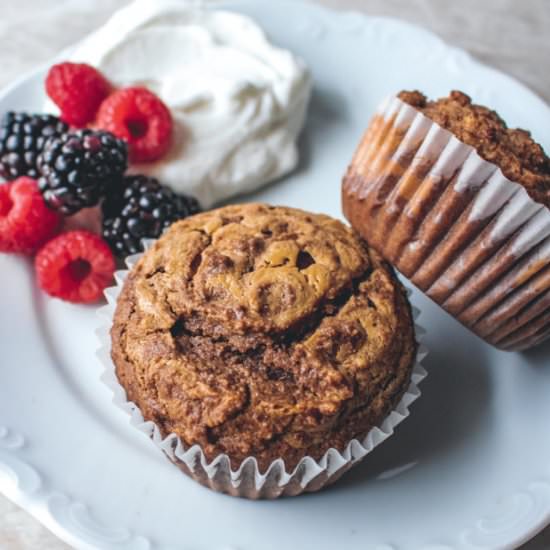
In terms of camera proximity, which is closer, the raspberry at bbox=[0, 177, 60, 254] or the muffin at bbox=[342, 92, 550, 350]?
the muffin at bbox=[342, 92, 550, 350]

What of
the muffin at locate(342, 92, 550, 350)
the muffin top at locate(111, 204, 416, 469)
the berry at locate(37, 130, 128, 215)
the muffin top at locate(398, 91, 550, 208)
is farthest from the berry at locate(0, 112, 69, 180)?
the muffin top at locate(398, 91, 550, 208)

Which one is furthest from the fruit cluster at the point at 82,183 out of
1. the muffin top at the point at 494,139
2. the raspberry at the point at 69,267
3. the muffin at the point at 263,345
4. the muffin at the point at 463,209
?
the muffin top at the point at 494,139

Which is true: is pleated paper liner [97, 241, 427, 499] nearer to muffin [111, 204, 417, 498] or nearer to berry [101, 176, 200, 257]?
muffin [111, 204, 417, 498]

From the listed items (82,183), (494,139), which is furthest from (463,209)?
(82,183)

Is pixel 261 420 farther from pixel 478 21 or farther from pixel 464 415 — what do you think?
pixel 478 21

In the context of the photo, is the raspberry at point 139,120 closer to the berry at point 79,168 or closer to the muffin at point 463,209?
the berry at point 79,168

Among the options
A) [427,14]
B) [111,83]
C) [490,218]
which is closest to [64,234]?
[111,83]
